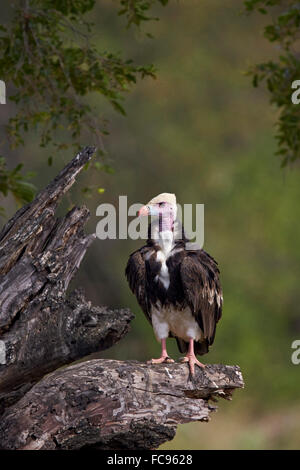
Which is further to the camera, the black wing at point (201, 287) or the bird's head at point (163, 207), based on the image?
the bird's head at point (163, 207)

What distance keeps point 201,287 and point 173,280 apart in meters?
0.20

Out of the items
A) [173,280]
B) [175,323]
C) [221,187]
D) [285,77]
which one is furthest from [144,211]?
[221,187]

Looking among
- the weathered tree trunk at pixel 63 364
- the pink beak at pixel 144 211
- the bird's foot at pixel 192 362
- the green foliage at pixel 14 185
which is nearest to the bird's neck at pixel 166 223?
the pink beak at pixel 144 211

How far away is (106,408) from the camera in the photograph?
5.01m

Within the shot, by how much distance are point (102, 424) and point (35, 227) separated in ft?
3.99

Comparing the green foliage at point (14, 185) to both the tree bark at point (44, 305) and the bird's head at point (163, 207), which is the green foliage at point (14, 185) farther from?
the tree bark at point (44, 305)

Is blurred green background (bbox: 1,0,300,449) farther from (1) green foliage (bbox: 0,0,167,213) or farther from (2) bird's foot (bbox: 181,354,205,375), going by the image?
(2) bird's foot (bbox: 181,354,205,375)

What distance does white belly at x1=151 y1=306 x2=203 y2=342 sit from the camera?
6191mm

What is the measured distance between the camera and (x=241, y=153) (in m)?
21.4

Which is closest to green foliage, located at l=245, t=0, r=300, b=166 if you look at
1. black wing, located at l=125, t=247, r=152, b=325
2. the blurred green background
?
black wing, located at l=125, t=247, r=152, b=325

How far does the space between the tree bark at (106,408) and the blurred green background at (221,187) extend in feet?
40.0

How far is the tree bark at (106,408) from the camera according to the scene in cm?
484

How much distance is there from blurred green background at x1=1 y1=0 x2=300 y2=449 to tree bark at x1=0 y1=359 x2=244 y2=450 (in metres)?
12.2
